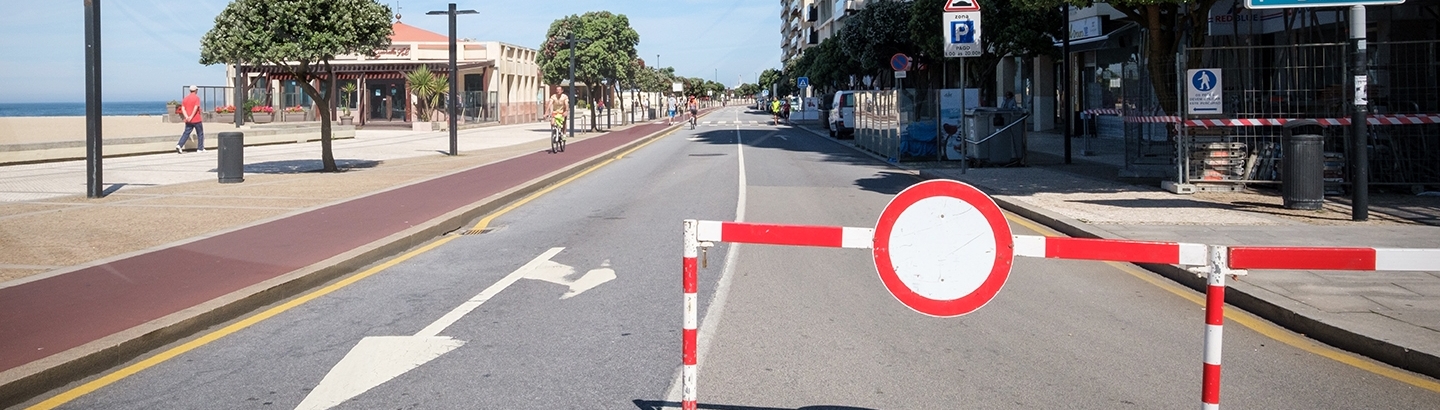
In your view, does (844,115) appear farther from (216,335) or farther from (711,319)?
(216,335)

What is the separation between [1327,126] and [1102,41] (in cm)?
2110

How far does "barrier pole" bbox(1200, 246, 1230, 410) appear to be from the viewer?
419cm

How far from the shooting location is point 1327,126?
51.4ft

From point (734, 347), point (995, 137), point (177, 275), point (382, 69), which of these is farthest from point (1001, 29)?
point (382, 69)

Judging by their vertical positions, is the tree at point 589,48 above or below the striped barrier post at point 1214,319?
above

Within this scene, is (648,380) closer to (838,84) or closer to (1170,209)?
(1170,209)

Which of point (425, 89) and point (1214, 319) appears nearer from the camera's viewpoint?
point (1214, 319)

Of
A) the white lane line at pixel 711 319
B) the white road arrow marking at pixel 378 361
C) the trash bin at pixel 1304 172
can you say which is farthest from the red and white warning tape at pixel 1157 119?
the white road arrow marking at pixel 378 361

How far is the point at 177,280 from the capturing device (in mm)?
8930

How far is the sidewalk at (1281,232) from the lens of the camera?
6.99 meters

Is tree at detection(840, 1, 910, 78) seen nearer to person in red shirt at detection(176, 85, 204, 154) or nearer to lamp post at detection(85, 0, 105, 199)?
person in red shirt at detection(176, 85, 204, 154)

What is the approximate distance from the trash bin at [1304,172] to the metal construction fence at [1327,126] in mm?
1968

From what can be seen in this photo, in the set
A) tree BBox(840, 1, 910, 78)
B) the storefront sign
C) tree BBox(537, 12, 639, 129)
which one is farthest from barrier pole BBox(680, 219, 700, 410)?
tree BBox(537, 12, 639, 129)

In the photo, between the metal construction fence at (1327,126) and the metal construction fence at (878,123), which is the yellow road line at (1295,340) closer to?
the metal construction fence at (1327,126)
